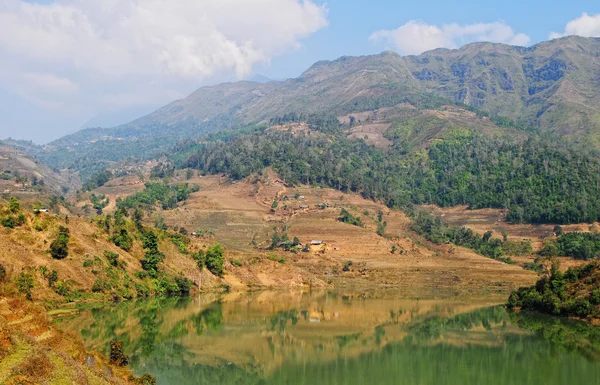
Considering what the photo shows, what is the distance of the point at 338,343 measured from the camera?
39.6 meters

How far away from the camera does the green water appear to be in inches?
1184

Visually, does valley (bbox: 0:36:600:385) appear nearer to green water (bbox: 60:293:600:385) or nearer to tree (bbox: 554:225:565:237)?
green water (bbox: 60:293:600:385)

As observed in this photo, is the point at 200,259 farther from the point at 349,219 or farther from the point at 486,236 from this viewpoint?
the point at 486,236

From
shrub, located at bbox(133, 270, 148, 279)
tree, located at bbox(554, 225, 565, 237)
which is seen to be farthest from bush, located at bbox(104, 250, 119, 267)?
tree, located at bbox(554, 225, 565, 237)

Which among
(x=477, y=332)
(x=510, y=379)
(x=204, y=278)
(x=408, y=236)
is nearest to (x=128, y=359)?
(x=510, y=379)

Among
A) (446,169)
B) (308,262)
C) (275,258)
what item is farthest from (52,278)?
(446,169)

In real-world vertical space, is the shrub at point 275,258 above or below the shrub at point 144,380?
above

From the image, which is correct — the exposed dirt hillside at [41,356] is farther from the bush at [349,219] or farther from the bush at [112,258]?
the bush at [349,219]

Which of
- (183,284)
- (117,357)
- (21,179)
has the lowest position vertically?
(117,357)

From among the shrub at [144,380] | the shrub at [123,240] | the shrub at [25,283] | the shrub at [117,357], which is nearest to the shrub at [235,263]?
the shrub at [123,240]

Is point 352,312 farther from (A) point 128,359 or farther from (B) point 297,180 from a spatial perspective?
(B) point 297,180

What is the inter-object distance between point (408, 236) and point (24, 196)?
67.1 meters

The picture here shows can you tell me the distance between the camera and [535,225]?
365 feet

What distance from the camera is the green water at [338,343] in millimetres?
30062
